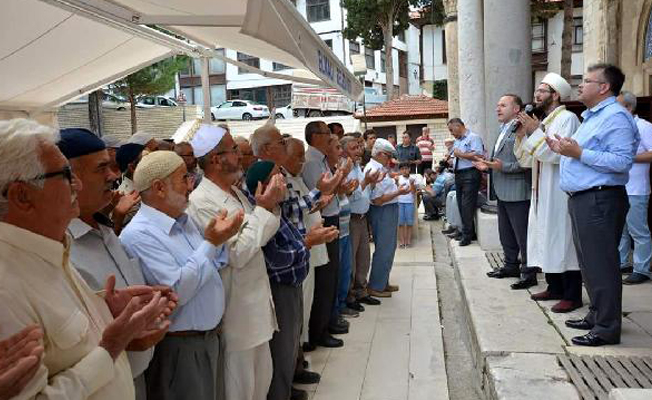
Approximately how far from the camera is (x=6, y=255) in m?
1.49

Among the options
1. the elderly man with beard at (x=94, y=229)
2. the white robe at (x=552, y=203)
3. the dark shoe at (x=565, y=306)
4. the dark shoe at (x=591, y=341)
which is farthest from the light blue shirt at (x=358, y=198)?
the elderly man with beard at (x=94, y=229)

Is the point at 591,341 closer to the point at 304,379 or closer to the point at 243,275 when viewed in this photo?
the point at 304,379

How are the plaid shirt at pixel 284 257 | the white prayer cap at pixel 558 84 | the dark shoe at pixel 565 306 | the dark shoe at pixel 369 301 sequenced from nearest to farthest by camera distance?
1. the plaid shirt at pixel 284 257
2. the dark shoe at pixel 565 306
3. the white prayer cap at pixel 558 84
4. the dark shoe at pixel 369 301

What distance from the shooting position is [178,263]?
2.43 meters

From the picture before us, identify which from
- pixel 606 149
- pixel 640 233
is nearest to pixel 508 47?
pixel 640 233

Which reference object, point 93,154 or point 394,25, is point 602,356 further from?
point 394,25

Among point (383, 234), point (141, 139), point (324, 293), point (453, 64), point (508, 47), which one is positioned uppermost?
point (453, 64)

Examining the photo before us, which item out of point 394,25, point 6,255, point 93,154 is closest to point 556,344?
point 93,154

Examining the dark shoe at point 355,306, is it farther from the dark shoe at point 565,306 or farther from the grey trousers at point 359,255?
the dark shoe at point 565,306

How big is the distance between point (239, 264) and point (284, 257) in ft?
1.74

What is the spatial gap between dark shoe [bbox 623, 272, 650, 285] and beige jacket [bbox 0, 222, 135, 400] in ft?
15.6

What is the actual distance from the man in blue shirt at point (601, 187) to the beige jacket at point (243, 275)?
1918mm

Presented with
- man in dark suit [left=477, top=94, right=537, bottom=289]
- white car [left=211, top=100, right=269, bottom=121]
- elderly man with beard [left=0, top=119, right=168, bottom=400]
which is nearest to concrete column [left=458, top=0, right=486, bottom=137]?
man in dark suit [left=477, top=94, right=537, bottom=289]

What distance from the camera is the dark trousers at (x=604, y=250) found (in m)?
3.48
